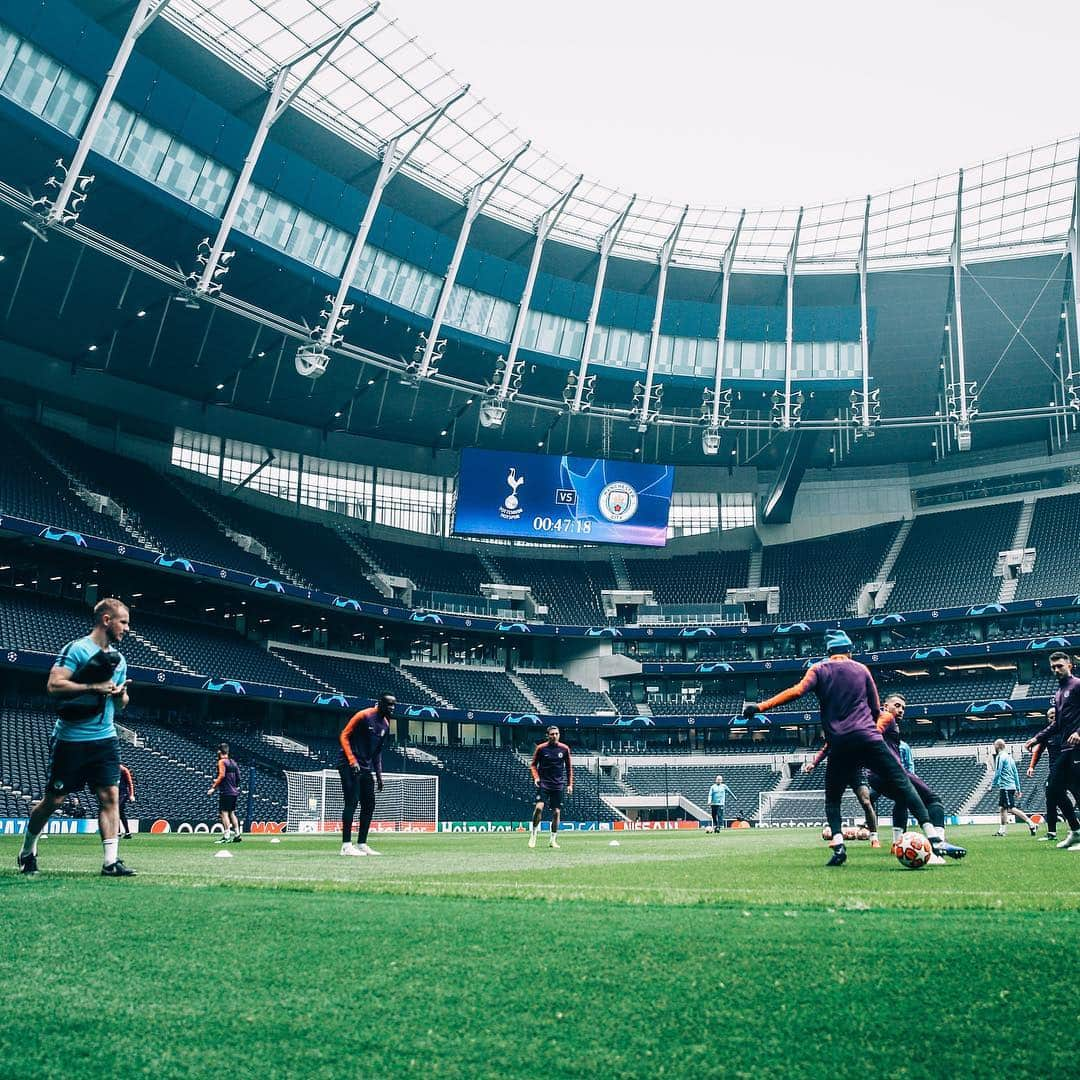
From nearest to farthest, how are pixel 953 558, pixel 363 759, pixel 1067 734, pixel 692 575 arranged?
pixel 1067 734 < pixel 363 759 < pixel 953 558 < pixel 692 575

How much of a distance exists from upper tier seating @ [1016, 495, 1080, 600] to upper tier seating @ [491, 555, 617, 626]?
25.6 m

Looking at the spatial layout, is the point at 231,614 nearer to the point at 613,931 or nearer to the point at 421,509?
the point at 421,509

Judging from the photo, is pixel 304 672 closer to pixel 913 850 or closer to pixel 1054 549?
pixel 1054 549

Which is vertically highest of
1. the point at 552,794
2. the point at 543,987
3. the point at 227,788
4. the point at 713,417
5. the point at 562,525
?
the point at 713,417

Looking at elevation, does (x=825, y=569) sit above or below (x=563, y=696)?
above

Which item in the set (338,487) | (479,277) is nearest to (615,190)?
(479,277)

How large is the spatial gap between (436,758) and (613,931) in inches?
2012

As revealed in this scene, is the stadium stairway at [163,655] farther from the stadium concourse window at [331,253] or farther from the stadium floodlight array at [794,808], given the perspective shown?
the stadium floodlight array at [794,808]

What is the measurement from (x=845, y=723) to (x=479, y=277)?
43.7 meters

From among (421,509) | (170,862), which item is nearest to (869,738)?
(170,862)

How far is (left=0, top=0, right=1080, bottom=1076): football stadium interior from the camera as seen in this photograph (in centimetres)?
3953

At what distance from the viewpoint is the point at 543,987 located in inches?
155

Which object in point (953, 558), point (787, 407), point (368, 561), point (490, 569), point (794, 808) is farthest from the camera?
point (490, 569)

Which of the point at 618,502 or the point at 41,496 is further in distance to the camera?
the point at 618,502
